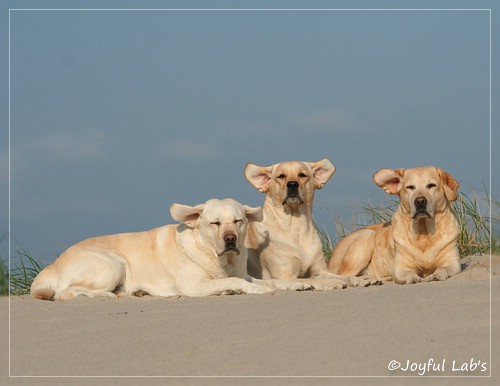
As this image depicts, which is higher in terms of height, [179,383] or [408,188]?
[408,188]

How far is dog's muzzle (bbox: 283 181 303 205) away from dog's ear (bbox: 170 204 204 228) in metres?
1.08

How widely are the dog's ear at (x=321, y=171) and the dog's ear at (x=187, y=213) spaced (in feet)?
5.23

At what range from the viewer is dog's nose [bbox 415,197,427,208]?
1025cm

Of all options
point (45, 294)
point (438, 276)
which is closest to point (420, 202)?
point (438, 276)

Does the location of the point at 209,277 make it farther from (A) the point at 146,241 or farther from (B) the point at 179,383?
(B) the point at 179,383

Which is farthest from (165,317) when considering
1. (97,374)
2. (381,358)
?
(381,358)

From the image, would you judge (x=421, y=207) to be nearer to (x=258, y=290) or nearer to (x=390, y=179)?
(x=390, y=179)

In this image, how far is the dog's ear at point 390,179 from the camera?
1074 cm

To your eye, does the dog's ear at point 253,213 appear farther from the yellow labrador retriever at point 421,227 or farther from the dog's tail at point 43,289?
the dog's tail at point 43,289

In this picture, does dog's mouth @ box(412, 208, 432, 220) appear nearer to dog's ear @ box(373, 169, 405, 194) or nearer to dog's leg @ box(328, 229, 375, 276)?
dog's ear @ box(373, 169, 405, 194)

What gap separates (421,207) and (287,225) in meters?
1.58

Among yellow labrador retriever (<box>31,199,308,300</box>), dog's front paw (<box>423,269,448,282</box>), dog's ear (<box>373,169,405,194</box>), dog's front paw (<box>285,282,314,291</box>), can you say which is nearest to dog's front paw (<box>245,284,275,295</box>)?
yellow labrador retriever (<box>31,199,308,300</box>)

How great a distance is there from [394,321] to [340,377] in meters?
1.56

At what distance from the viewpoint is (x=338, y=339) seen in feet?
22.2
